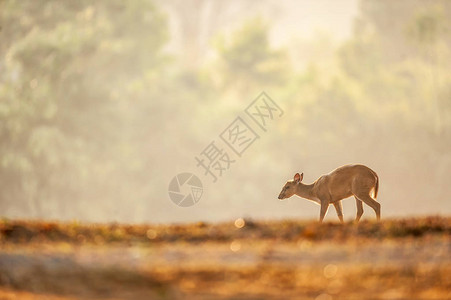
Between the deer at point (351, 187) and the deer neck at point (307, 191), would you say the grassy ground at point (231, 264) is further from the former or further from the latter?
the deer neck at point (307, 191)

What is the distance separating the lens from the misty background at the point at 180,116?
4619 centimetres

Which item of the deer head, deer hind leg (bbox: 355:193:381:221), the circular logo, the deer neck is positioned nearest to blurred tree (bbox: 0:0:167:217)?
the circular logo

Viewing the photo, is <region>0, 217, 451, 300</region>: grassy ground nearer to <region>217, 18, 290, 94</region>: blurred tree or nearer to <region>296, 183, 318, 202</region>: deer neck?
<region>296, 183, 318, 202</region>: deer neck

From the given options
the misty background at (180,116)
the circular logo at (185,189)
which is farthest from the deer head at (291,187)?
the circular logo at (185,189)

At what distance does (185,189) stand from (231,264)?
160 feet

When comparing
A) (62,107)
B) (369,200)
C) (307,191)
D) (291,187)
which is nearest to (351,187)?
(369,200)

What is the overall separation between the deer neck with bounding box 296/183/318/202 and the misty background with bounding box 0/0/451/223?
91.2 feet

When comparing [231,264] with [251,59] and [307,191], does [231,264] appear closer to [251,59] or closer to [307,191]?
[307,191]

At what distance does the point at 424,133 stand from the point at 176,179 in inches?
719

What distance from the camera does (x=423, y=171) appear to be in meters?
58.4

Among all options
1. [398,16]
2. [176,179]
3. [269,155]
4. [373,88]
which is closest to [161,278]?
[176,179]

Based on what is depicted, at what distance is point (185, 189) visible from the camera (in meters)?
56.1

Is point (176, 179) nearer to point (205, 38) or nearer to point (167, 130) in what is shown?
point (167, 130)

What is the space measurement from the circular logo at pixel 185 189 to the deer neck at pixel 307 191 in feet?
114
